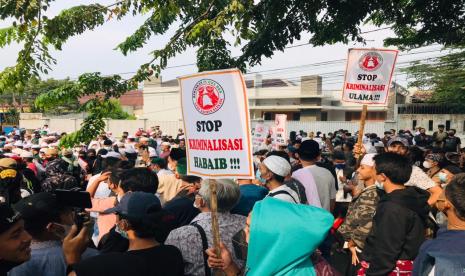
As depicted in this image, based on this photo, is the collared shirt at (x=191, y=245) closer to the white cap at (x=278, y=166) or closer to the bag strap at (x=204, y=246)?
the bag strap at (x=204, y=246)

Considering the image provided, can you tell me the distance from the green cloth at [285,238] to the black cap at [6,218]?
44.9 inches

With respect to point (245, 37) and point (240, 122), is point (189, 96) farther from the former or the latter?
point (245, 37)

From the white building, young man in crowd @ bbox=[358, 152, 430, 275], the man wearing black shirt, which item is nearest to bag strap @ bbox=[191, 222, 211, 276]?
the man wearing black shirt

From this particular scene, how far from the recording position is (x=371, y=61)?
577cm

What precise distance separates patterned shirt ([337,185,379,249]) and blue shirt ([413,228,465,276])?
1257mm

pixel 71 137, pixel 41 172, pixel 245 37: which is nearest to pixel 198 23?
A: pixel 245 37

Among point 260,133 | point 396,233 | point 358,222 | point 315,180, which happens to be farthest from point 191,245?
point 260,133

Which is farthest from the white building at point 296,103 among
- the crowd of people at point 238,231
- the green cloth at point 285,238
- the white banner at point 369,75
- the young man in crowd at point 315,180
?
the green cloth at point 285,238

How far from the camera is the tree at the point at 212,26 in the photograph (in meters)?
5.13

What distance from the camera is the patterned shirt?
380 cm

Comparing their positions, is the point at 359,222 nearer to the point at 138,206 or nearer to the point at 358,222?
the point at 358,222

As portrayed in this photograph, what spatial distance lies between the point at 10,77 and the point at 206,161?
3.36 metres

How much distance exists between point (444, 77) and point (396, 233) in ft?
90.6

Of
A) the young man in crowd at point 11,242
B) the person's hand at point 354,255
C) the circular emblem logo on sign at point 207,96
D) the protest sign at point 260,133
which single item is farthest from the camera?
the protest sign at point 260,133
